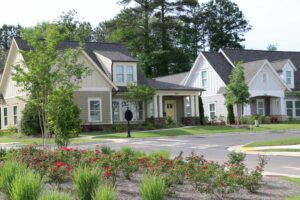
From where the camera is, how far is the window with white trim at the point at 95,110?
37.5m

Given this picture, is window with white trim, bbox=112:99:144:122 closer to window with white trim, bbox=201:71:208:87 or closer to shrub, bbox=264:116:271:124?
window with white trim, bbox=201:71:208:87

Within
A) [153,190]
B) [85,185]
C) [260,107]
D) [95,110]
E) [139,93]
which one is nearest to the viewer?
[153,190]

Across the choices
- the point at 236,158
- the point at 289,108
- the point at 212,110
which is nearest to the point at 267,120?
the point at 289,108

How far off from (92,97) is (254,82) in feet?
53.7

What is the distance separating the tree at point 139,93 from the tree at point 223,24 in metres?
45.5

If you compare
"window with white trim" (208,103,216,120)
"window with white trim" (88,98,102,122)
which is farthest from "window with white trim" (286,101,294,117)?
"window with white trim" (88,98,102,122)

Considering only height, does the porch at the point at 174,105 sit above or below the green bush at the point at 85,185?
above

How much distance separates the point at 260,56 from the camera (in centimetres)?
5331

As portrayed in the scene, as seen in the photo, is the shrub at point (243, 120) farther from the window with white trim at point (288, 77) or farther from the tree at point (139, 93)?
the tree at point (139, 93)

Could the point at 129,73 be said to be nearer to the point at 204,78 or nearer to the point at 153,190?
the point at 204,78

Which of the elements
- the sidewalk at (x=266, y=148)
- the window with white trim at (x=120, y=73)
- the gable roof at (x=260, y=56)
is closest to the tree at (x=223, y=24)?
the gable roof at (x=260, y=56)

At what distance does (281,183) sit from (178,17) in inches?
2412

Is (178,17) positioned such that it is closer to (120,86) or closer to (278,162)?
(120,86)

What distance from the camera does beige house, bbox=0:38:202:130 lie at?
3731 centimetres
